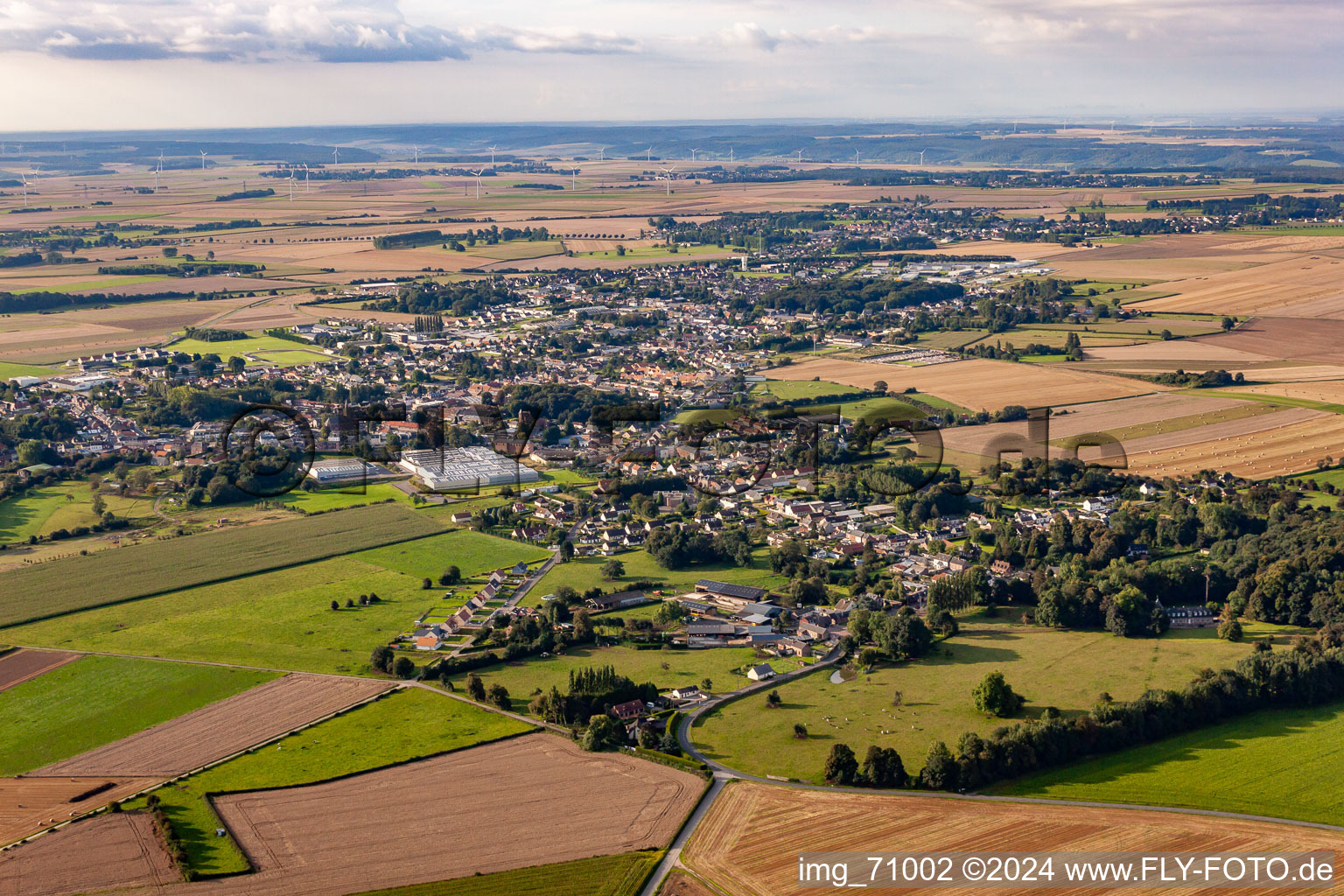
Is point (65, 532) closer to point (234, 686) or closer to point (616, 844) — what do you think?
point (234, 686)

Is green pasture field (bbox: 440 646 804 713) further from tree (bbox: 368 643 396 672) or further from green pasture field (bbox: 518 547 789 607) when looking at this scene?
green pasture field (bbox: 518 547 789 607)

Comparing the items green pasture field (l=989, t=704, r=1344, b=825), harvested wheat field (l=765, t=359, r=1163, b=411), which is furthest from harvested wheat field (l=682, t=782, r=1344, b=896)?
harvested wheat field (l=765, t=359, r=1163, b=411)

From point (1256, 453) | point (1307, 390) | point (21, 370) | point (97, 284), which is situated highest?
point (97, 284)

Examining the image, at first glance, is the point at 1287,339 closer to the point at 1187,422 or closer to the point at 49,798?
the point at 1187,422

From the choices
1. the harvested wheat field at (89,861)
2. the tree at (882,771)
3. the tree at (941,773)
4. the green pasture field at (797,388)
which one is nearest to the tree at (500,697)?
the harvested wheat field at (89,861)

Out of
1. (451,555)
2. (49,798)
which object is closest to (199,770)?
(49,798)

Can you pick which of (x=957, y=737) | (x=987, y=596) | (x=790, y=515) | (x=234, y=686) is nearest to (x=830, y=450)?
(x=790, y=515)
